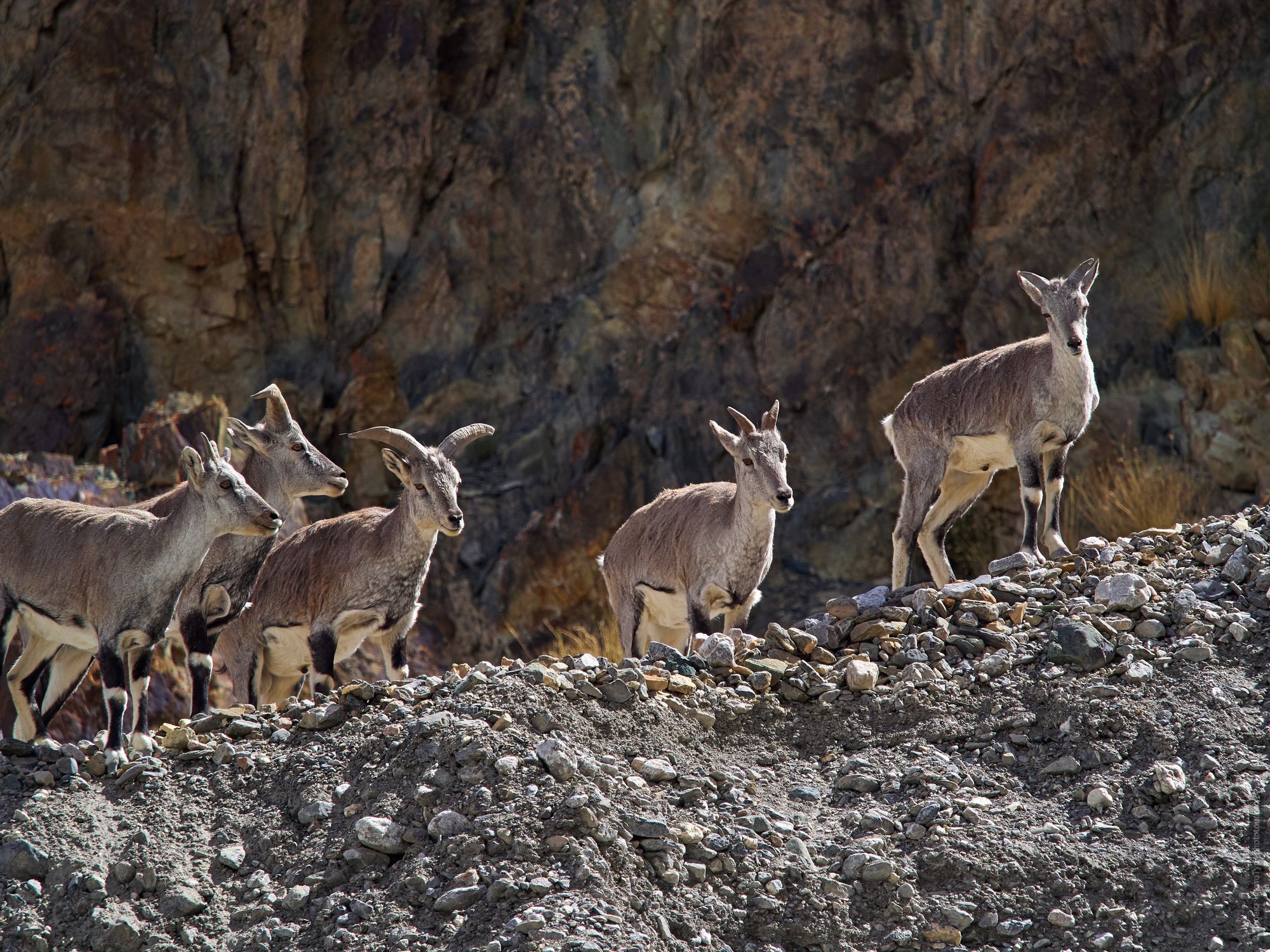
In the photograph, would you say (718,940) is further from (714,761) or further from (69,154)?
(69,154)

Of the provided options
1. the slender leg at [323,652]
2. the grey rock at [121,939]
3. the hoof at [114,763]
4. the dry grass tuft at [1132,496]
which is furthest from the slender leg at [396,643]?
the dry grass tuft at [1132,496]

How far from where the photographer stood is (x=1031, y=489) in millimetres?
10000

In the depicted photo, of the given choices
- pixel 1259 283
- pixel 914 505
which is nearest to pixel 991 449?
pixel 914 505

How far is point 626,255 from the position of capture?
17.8 metres

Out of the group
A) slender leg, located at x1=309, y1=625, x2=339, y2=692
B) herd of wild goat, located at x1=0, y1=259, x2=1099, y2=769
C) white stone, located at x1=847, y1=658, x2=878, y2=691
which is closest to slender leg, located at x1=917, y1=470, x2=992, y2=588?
herd of wild goat, located at x1=0, y1=259, x2=1099, y2=769

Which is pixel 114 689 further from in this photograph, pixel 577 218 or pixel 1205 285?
pixel 577 218

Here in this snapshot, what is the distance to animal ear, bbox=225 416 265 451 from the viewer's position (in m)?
10.1

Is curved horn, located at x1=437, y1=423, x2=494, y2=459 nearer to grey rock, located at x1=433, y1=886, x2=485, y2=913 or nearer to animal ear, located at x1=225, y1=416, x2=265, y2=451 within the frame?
animal ear, located at x1=225, y1=416, x2=265, y2=451

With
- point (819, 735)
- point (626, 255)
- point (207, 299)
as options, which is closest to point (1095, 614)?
point (819, 735)

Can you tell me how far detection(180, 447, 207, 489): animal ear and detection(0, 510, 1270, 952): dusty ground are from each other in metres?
1.49

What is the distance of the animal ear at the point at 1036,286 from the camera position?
10.1 m

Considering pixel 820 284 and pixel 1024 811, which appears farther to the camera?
pixel 820 284

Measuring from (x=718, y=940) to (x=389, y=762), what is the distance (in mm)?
1812

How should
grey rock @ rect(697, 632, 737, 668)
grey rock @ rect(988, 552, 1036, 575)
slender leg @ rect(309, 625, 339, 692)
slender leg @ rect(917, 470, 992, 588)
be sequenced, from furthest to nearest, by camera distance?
slender leg @ rect(917, 470, 992, 588), slender leg @ rect(309, 625, 339, 692), grey rock @ rect(988, 552, 1036, 575), grey rock @ rect(697, 632, 737, 668)
